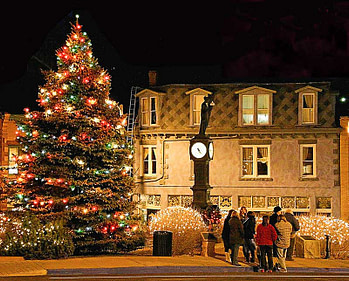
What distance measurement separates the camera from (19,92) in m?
41.8

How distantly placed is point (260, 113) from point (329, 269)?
18501mm

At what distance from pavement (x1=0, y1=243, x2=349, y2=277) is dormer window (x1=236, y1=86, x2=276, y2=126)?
16374 millimetres

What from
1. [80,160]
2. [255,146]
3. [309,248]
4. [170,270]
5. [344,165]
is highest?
[255,146]

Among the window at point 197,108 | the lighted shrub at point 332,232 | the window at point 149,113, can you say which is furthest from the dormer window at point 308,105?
the lighted shrub at point 332,232

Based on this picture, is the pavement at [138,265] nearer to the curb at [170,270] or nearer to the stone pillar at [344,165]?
the curb at [170,270]

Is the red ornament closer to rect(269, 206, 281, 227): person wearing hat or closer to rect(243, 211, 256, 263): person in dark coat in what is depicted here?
rect(243, 211, 256, 263): person in dark coat

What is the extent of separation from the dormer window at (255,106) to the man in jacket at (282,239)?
18314mm

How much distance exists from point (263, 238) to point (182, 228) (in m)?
4.38

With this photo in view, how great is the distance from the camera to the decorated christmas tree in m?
23.0

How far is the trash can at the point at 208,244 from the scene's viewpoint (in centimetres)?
2152

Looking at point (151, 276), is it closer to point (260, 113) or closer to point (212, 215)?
point (212, 215)

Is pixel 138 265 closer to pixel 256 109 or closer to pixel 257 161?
pixel 257 161

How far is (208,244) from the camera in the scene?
21.5m

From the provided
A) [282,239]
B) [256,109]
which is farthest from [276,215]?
[256,109]
